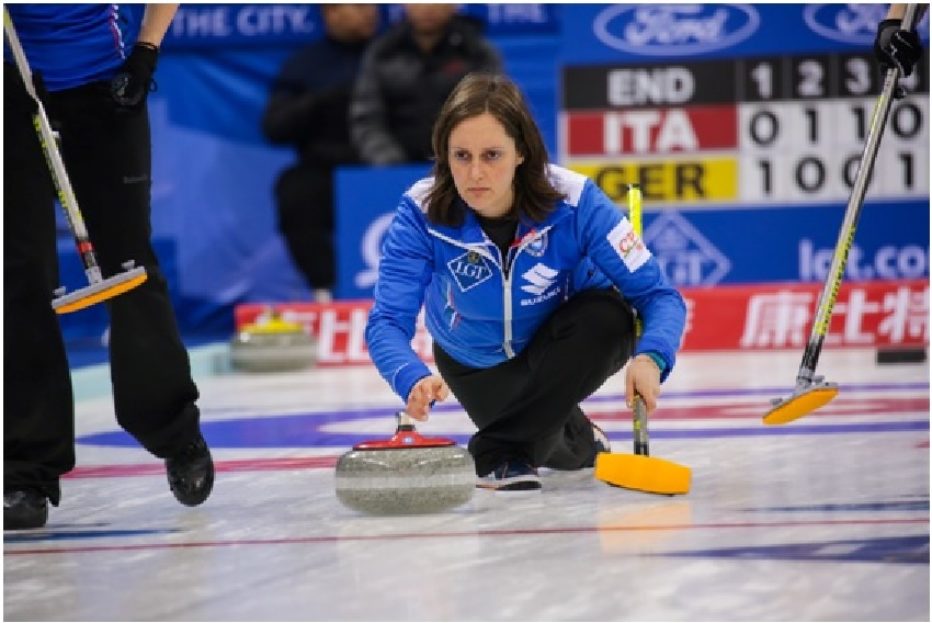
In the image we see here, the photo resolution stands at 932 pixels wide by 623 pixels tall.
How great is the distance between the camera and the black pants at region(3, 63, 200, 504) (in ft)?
11.5

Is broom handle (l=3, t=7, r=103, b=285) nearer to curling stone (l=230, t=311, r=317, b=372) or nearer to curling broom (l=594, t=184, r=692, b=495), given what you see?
curling broom (l=594, t=184, r=692, b=495)

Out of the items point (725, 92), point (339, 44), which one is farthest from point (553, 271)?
point (339, 44)

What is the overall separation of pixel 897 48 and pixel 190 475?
1.76 meters

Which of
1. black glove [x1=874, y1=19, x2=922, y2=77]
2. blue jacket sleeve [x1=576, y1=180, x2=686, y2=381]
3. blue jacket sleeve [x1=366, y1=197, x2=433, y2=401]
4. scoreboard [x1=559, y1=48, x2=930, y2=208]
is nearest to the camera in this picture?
blue jacket sleeve [x1=366, y1=197, x2=433, y2=401]

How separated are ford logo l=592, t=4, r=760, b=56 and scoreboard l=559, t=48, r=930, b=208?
0.38 feet

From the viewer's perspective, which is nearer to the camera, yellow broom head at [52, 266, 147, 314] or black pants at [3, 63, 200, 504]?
yellow broom head at [52, 266, 147, 314]

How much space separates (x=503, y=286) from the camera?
3.83 meters

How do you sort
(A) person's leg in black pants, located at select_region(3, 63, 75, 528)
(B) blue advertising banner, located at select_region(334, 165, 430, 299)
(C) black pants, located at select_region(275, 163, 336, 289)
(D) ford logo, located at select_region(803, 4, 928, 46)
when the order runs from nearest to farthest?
(A) person's leg in black pants, located at select_region(3, 63, 75, 528) < (D) ford logo, located at select_region(803, 4, 928, 46) < (B) blue advertising banner, located at select_region(334, 165, 430, 299) < (C) black pants, located at select_region(275, 163, 336, 289)

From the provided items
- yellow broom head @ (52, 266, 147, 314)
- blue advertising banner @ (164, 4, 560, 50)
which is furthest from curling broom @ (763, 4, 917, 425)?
blue advertising banner @ (164, 4, 560, 50)

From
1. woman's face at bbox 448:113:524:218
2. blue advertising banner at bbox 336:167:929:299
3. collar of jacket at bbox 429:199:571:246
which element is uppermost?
woman's face at bbox 448:113:524:218

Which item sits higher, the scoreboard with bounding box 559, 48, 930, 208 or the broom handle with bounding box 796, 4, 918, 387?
the broom handle with bounding box 796, 4, 918, 387

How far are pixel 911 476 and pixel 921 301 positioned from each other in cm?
523

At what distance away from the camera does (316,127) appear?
10.7m

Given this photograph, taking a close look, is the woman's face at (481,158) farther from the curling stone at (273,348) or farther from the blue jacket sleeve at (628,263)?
the curling stone at (273,348)
